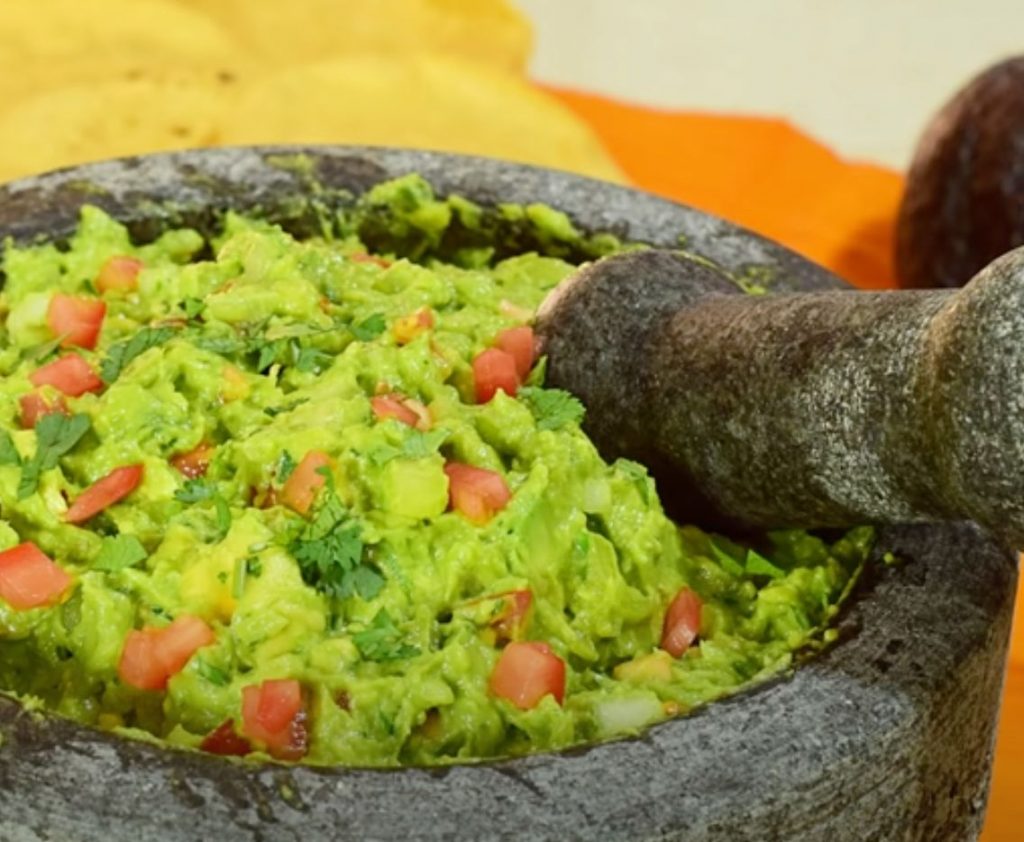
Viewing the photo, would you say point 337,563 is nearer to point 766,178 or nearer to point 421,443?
point 421,443

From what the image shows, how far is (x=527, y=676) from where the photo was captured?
1.92 m

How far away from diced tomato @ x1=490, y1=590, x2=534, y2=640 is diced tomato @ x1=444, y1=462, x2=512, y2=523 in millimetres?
110

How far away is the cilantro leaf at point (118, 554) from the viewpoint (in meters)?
1.97

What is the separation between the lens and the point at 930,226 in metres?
4.33

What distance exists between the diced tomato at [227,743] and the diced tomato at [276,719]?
0.03ft

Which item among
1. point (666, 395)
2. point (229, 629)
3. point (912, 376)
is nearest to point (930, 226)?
point (666, 395)

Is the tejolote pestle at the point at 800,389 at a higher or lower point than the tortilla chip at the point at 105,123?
lower

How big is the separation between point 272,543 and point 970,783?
88 centimetres

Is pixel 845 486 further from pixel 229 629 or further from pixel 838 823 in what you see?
pixel 229 629

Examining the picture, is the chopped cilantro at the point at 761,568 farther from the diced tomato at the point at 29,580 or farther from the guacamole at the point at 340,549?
the diced tomato at the point at 29,580

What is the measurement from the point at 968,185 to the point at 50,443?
277cm

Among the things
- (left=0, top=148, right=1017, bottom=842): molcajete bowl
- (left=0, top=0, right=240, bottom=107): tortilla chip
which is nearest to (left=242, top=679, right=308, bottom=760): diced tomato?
(left=0, top=148, right=1017, bottom=842): molcajete bowl

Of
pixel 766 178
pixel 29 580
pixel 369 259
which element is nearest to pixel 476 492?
pixel 29 580

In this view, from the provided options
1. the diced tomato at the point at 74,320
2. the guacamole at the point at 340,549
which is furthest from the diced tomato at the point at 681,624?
the diced tomato at the point at 74,320
